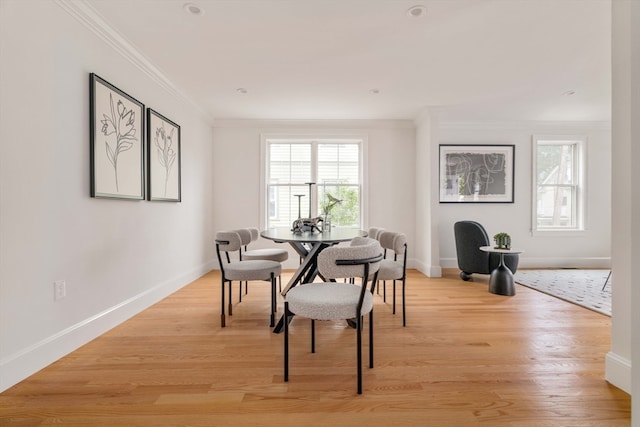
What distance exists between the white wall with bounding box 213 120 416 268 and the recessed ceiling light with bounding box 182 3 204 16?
8.98 feet

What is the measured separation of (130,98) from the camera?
2.77 metres

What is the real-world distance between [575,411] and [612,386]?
16.8 inches

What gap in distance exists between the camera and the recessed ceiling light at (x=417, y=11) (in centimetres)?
220

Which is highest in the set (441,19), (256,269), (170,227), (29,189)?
(441,19)

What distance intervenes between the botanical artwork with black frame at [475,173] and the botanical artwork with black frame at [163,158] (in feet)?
13.6

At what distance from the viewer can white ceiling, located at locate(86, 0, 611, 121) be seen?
2.23 m

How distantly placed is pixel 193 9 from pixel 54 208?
1.70 m

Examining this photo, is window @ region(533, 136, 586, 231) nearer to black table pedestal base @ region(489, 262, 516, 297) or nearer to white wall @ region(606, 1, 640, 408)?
black table pedestal base @ region(489, 262, 516, 297)

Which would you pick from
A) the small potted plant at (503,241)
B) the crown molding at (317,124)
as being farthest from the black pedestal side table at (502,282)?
the crown molding at (317,124)

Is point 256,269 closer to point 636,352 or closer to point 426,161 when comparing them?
point 636,352

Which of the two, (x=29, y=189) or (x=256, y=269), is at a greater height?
(x=29, y=189)

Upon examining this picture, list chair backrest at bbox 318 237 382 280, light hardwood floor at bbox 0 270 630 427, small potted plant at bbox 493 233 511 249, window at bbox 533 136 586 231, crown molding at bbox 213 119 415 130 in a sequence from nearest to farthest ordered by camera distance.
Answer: light hardwood floor at bbox 0 270 630 427, chair backrest at bbox 318 237 382 280, small potted plant at bbox 493 233 511 249, crown molding at bbox 213 119 415 130, window at bbox 533 136 586 231

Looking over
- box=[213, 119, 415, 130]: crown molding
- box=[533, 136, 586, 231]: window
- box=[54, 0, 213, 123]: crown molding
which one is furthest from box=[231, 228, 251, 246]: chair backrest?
box=[533, 136, 586, 231]: window

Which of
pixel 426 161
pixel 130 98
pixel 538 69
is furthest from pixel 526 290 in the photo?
pixel 130 98
